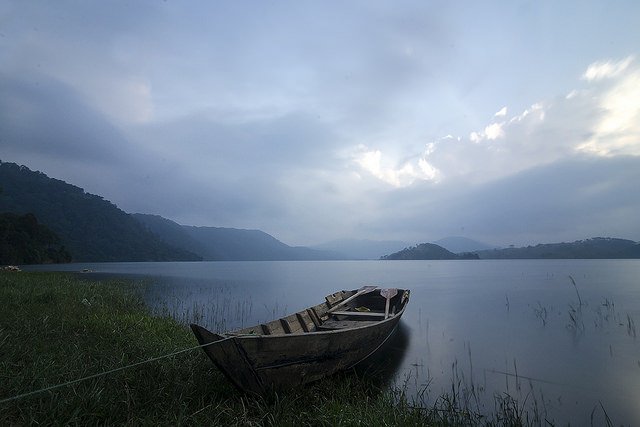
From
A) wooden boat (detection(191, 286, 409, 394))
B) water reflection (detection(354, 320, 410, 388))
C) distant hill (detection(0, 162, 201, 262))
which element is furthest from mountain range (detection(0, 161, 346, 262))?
wooden boat (detection(191, 286, 409, 394))

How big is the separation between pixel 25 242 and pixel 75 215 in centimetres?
5539

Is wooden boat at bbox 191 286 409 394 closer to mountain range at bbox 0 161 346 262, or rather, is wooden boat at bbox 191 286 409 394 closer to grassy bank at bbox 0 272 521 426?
grassy bank at bbox 0 272 521 426

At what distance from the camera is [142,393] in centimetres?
520

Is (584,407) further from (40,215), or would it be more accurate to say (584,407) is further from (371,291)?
(40,215)

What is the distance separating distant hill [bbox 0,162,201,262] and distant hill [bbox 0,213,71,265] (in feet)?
78.8

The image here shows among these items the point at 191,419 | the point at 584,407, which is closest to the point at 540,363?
the point at 584,407

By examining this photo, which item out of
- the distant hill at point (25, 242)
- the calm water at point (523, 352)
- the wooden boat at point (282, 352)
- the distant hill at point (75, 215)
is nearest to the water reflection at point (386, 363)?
the calm water at point (523, 352)

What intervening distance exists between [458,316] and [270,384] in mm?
17132

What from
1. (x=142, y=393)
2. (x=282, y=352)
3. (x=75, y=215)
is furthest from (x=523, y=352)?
(x=75, y=215)

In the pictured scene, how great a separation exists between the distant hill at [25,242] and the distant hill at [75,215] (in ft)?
78.8

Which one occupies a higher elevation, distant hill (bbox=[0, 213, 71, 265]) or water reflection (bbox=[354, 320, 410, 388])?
distant hill (bbox=[0, 213, 71, 265])

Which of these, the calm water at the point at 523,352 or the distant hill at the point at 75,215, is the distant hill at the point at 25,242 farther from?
the calm water at the point at 523,352

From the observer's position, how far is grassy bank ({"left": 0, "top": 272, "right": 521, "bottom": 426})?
14.6ft

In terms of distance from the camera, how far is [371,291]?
51.3 feet
